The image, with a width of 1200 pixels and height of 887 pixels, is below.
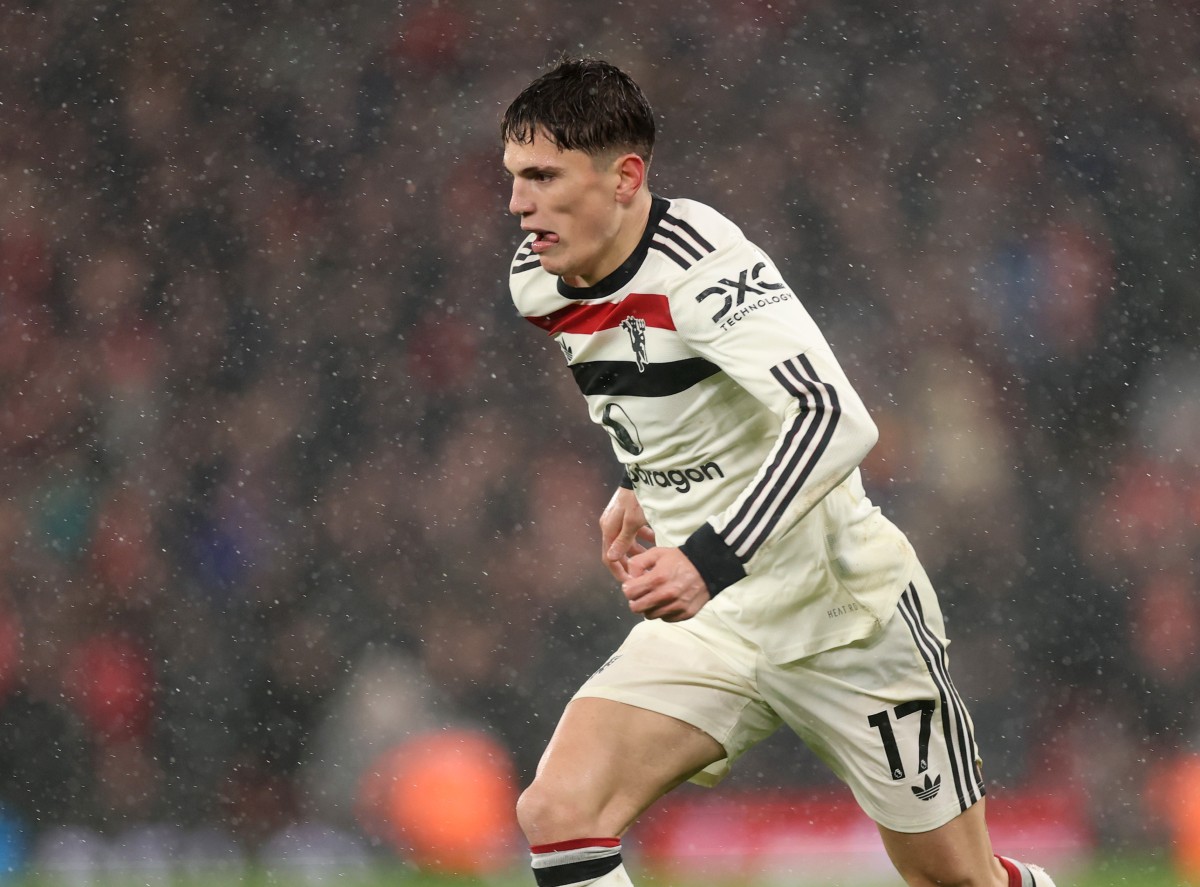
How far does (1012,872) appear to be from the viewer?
107 inches

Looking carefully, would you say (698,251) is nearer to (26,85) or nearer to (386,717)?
(386,717)

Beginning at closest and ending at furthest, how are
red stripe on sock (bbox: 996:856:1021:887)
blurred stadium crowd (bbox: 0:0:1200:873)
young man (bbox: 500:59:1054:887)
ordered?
young man (bbox: 500:59:1054:887), red stripe on sock (bbox: 996:856:1021:887), blurred stadium crowd (bbox: 0:0:1200:873)

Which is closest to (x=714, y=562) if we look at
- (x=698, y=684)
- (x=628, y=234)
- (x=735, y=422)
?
(x=735, y=422)

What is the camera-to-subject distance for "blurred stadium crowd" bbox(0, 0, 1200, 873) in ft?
17.3

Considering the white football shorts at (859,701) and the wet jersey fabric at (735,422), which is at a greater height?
the wet jersey fabric at (735,422)

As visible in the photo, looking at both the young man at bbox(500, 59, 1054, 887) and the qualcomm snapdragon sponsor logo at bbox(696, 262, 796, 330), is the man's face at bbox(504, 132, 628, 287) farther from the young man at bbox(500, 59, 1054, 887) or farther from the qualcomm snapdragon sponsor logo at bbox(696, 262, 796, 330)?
the qualcomm snapdragon sponsor logo at bbox(696, 262, 796, 330)

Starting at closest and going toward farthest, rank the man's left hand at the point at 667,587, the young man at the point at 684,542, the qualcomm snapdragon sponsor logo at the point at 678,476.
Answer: the man's left hand at the point at 667,587, the young man at the point at 684,542, the qualcomm snapdragon sponsor logo at the point at 678,476

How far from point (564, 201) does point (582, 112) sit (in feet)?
0.48

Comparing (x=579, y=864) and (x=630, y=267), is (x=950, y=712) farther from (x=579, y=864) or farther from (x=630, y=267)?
(x=630, y=267)

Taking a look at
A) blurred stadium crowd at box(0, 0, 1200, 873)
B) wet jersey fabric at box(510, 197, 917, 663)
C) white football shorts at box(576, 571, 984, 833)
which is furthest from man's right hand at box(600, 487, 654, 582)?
blurred stadium crowd at box(0, 0, 1200, 873)

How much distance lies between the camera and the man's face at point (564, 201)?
2.39 metres

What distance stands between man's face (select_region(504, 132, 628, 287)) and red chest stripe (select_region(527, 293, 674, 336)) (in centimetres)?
9

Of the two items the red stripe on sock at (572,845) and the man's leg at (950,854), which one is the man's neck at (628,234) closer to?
the red stripe on sock at (572,845)

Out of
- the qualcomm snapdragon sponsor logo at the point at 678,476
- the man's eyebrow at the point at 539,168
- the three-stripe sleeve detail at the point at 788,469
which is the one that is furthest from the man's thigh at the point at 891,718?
the man's eyebrow at the point at 539,168
